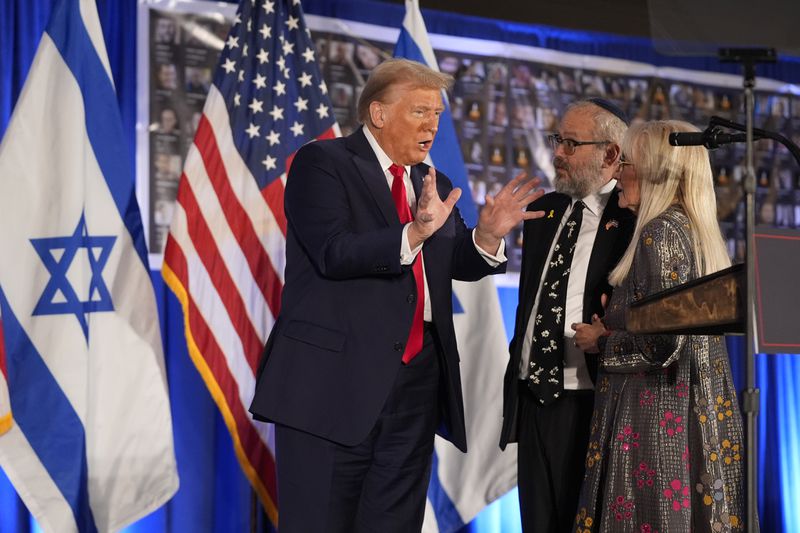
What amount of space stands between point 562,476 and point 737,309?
1.36m

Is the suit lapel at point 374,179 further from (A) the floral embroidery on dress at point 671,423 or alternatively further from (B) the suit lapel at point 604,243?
(A) the floral embroidery on dress at point 671,423

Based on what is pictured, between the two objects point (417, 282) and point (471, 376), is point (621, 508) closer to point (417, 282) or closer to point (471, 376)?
Result: point (417, 282)

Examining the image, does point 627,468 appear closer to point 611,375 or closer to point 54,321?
point 611,375

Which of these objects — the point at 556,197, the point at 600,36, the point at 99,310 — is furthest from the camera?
the point at 600,36

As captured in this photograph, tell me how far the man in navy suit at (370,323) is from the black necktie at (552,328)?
1.23ft

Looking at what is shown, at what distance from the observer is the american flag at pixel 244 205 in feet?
12.0

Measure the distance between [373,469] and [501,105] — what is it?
2711 mm

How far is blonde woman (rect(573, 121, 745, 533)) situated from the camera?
2.48 metres

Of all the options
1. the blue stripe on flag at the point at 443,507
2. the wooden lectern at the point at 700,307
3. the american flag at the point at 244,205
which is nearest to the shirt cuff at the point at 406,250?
the wooden lectern at the point at 700,307

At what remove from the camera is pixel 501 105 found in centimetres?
489

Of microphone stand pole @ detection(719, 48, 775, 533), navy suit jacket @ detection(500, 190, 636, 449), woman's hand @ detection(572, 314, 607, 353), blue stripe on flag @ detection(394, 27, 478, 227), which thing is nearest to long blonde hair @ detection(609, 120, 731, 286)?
woman's hand @ detection(572, 314, 607, 353)

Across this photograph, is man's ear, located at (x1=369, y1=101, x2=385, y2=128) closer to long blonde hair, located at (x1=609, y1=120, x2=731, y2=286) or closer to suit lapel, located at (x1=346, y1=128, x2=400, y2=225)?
suit lapel, located at (x1=346, y1=128, x2=400, y2=225)

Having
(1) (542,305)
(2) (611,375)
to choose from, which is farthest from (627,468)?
(1) (542,305)

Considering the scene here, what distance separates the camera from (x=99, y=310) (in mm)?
3508
